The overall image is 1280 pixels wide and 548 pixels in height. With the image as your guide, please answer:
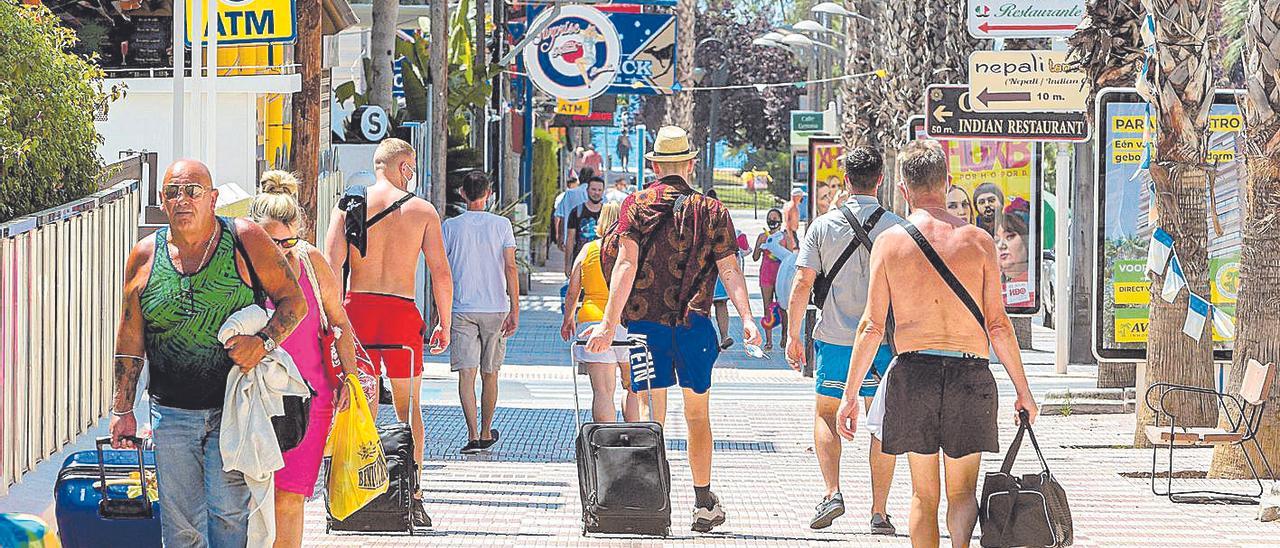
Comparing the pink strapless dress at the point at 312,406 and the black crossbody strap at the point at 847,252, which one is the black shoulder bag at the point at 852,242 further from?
the pink strapless dress at the point at 312,406

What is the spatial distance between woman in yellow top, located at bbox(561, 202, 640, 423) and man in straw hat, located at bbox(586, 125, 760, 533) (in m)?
1.35

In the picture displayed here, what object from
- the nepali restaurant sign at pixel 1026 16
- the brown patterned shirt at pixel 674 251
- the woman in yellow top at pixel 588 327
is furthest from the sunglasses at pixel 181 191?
the nepali restaurant sign at pixel 1026 16

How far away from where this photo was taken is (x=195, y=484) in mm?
5488

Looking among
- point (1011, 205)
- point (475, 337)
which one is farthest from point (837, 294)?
point (1011, 205)

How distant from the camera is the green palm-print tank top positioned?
5359 millimetres

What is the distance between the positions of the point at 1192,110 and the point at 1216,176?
4.24 feet

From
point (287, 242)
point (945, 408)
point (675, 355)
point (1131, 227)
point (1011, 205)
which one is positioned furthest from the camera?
point (1011, 205)

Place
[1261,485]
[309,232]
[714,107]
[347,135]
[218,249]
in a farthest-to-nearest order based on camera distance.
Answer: [714,107]
[347,135]
[309,232]
[1261,485]
[218,249]

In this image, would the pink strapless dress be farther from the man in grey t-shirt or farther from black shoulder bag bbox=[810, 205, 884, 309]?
black shoulder bag bbox=[810, 205, 884, 309]

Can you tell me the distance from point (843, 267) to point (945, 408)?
1651 millimetres

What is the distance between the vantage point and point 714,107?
238 ft

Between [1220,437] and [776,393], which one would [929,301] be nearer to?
[1220,437]

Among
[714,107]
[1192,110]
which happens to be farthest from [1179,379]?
[714,107]

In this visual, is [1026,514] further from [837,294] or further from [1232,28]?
[1232,28]
